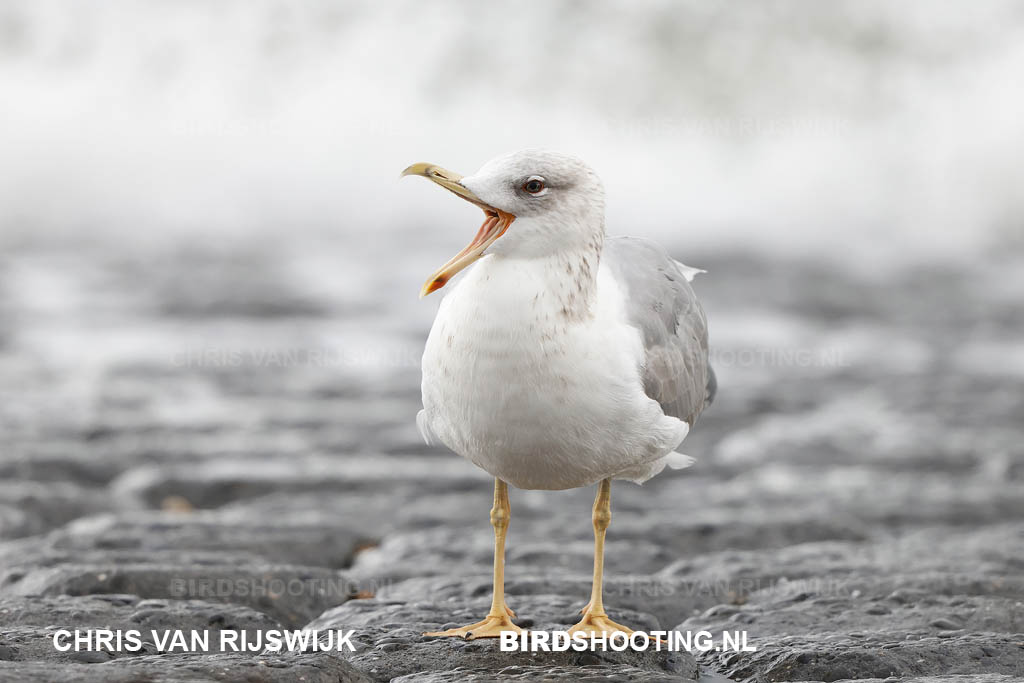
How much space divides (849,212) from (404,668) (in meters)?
17.6

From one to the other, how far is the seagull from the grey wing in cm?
7

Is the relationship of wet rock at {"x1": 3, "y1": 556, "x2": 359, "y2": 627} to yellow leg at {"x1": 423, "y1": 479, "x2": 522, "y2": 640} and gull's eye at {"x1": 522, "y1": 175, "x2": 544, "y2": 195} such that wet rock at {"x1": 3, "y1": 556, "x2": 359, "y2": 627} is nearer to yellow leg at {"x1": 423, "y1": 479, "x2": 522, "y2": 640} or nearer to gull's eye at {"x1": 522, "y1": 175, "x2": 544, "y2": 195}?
yellow leg at {"x1": 423, "y1": 479, "x2": 522, "y2": 640}

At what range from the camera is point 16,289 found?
14.5m

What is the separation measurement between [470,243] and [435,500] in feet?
10.5

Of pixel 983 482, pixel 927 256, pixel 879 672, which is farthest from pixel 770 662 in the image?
pixel 927 256

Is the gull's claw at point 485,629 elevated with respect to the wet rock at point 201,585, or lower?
lower

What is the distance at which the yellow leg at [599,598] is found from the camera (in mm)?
4105

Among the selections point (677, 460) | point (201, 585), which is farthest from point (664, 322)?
point (201, 585)

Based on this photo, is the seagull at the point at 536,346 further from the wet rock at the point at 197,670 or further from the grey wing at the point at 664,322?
the wet rock at the point at 197,670

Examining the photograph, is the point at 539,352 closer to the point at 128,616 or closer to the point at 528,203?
the point at 528,203

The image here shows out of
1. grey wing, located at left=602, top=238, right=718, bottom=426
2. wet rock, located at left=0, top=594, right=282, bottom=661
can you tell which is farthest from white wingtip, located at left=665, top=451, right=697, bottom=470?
wet rock, located at left=0, top=594, right=282, bottom=661

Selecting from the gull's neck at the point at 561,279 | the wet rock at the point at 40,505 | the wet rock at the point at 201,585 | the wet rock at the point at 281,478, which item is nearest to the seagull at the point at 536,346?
the gull's neck at the point at 561,279

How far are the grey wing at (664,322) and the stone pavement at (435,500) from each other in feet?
2.48

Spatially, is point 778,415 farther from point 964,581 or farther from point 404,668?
point 404,668
